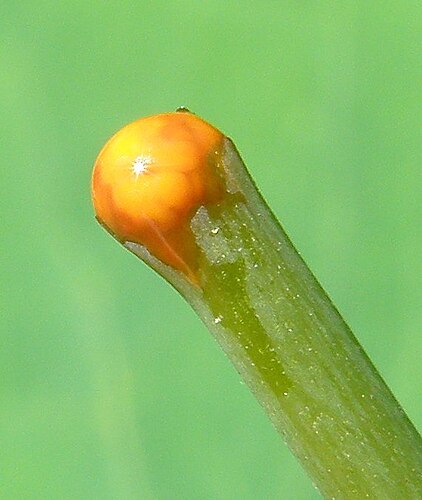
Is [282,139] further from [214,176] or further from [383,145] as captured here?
[214,176]

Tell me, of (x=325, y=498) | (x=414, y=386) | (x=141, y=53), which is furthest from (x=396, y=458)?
(x=141, y=53)

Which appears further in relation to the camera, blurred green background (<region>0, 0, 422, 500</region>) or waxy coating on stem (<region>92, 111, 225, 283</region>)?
blurred green background (<region>0, 0, 422, 500</region>)

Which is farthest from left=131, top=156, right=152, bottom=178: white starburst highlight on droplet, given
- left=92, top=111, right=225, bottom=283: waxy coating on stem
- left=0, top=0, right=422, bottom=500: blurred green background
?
left=0, top=0, right=422, bottom=500: blurred green background

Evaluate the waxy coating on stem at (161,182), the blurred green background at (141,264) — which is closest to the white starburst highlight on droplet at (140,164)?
the waxy coating on stem at (161,182)

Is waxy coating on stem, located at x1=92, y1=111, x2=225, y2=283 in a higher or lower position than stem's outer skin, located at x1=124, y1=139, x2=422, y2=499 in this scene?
higher

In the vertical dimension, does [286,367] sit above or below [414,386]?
above

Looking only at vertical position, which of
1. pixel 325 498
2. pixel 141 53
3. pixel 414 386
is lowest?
pixel 414 386

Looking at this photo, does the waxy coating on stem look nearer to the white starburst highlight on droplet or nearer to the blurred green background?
the white starburst highlight on droplet
